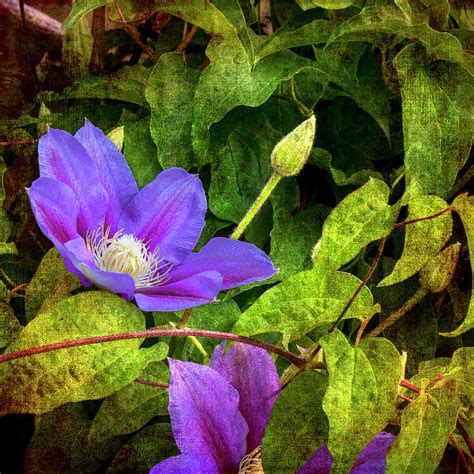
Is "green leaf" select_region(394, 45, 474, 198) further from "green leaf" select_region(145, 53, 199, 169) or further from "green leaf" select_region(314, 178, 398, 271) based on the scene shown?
→ "green leaf" select_region(145, 53, 199, 169)

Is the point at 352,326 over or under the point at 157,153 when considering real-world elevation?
under

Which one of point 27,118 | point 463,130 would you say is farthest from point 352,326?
point 27,118

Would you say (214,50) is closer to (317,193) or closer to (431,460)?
(317,193)

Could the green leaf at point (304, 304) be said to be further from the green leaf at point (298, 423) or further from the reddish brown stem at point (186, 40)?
the reddish brown stem at point (186, 40)

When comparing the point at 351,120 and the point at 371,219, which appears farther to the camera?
the point at 351,120

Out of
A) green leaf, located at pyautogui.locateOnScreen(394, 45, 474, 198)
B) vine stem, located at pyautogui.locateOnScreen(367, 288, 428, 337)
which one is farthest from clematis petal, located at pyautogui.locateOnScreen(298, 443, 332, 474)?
green leaf, located at pyautogui.locateOnScreen(394, 45, 474, 198)

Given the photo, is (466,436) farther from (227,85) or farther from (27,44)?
(27,44)
